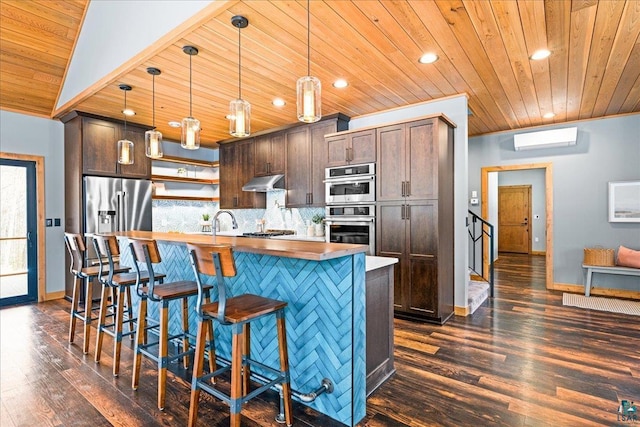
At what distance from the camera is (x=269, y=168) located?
18.8 ft

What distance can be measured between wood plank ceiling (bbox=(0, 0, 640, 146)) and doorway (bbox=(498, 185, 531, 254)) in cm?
521

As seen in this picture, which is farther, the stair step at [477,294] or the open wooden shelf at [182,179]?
the open wooden shelf at [182,179]

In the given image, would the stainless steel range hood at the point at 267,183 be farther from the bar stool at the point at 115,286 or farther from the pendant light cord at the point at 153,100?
the bar stool at the point at 115,286

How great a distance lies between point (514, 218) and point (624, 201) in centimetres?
519

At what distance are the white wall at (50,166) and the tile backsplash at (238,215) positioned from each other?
146cm

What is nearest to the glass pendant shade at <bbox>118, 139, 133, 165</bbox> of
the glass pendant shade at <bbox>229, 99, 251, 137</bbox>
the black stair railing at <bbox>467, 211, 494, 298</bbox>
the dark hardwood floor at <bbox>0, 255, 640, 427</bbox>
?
the glass pendant shade at <bbox>229, 99, 251, 137</bbox>

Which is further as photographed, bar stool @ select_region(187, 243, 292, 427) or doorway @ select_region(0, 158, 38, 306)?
doorway @ select_region(0, 158, 38, 306)

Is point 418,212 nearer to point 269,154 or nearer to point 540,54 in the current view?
point 540,54

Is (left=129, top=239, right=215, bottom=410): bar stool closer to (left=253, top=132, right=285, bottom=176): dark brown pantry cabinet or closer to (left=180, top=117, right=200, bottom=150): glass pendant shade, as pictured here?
(left=180, top=117, right=200, bottom=150): glass pendant shade

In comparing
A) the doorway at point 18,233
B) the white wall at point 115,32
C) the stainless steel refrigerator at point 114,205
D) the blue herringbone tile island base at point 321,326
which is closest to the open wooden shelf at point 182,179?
the stainless steel refrigerator at point 114,205

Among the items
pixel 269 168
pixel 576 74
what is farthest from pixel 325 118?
pixel 576 74

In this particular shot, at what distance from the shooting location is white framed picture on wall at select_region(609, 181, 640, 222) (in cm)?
479

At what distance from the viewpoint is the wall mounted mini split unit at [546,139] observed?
17.0 ft

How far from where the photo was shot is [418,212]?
151 inches
